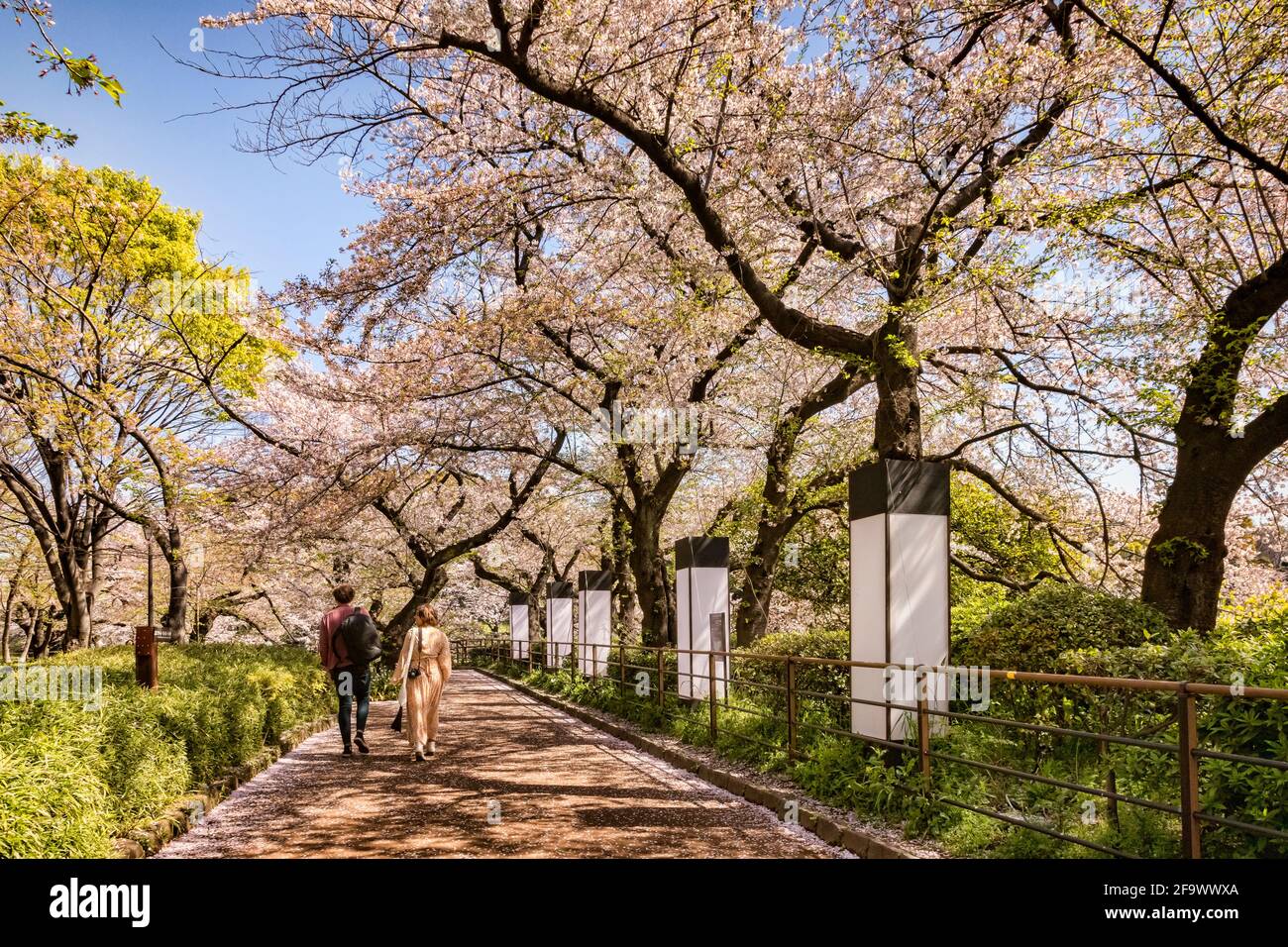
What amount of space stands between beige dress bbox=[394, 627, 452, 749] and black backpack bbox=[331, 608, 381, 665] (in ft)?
1.17

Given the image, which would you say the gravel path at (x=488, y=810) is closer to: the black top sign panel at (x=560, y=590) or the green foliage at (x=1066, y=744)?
the green foliage at (x=1066, y=744)

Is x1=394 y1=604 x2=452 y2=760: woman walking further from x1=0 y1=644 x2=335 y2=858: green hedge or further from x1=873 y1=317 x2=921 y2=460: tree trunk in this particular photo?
x1=873 y1=317 x2=921 y2=460: tree trunk

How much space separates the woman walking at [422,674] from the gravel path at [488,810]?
37cm

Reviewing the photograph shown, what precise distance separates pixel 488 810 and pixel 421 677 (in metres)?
3.46

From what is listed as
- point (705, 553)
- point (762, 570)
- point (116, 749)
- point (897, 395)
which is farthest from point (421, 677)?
point (762, 570)

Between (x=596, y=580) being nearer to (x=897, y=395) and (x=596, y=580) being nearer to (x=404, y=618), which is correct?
(x=404, y=618)

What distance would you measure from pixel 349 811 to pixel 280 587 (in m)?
31.7

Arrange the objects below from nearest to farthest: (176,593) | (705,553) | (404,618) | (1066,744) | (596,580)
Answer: (1066,744), (705,553), (176,593), (596,580), (404,618)

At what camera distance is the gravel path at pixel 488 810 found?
229 inches

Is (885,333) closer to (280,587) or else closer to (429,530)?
(429,530)

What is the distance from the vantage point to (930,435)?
59.5ft

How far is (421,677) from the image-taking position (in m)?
9.97
